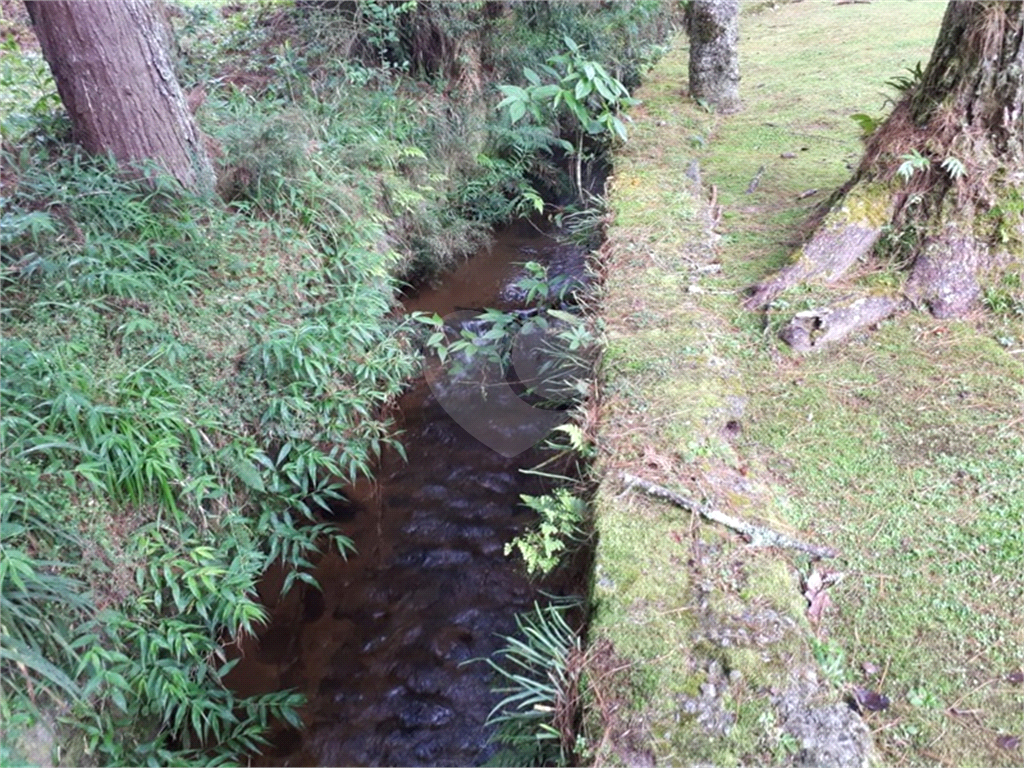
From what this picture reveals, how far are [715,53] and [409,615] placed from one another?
203 inches

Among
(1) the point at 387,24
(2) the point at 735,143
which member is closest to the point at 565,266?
(2) the point at 735,143

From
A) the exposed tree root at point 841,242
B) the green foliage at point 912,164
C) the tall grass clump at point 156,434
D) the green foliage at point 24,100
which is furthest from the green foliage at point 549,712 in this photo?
the green foliage at point 24,100

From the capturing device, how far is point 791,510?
215cm

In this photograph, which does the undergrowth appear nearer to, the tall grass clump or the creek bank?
the tall grass clump

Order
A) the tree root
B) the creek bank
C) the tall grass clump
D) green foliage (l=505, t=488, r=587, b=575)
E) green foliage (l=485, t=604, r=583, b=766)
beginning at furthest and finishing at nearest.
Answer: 1. the tree root
2. green foliage (l=505, t=488, r=587, b=575)
3. the tall grass clump
4. green foliage (l=485, t=604, r=583, b=766)
5. the creek bank

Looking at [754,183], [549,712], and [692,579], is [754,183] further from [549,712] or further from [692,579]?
[549,712]

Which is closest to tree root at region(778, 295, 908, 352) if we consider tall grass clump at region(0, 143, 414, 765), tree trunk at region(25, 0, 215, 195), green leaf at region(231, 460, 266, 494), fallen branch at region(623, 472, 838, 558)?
fallen branch at region(623, 472, 838, 558)

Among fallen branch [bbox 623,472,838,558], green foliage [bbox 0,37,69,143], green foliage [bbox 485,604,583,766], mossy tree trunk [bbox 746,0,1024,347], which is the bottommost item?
green foliage [bbox 485,604,583,766]

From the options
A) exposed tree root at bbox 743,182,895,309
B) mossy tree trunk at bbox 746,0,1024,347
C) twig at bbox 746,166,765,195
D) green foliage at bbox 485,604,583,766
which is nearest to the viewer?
green foliage at bbox 485,604,583,766

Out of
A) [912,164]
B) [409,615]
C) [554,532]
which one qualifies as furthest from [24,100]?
[912,164]

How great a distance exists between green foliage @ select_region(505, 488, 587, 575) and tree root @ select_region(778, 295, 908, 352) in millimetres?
1293

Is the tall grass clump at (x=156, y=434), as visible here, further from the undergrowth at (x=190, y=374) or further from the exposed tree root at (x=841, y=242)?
the exposed tree root at (x=841, y=242)

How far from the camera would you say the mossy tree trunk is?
2660 mm

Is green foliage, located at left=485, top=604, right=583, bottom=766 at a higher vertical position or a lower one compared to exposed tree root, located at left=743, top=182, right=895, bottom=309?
lower
